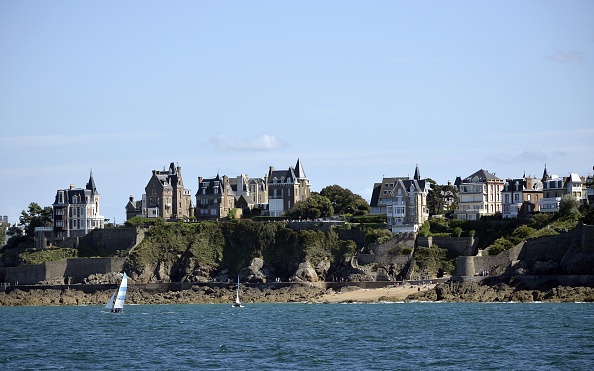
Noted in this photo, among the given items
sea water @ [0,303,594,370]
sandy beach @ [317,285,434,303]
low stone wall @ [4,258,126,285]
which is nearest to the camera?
sea water @ [0,303,594,370]

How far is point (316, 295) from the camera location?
9938cm

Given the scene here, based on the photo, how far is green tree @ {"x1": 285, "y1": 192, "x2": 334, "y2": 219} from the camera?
115250mm

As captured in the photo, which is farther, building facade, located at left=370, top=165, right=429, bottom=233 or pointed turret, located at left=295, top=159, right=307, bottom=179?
pointed turret, located at left=295, top=159, right=307, bottom=179

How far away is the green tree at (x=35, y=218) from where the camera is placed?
12275 centimetres

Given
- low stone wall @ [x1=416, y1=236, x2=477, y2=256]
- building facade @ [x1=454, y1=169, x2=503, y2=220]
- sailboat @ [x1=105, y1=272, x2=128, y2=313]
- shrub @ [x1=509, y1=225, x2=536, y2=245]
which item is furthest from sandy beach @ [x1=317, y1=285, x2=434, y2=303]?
sailboat @ [x1=105, y1=272, x2=128, y2=313]

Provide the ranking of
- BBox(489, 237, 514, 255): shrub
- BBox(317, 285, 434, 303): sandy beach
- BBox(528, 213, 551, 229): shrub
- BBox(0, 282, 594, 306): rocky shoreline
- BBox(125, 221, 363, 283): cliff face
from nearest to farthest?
BBox(0, 282, 594, 306): rocky shoreline, BBox(317, 285, 434, 303): sandy beach, BBox(489, 237, 514, 255): shrub, BBox(528, 213, 551, 229): shrub, BBox(125, 221, 363, 283): cliff face

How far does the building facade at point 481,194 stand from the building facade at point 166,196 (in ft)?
101

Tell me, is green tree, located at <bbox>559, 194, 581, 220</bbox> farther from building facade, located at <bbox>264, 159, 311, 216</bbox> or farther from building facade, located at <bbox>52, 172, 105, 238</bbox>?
building facade, located at <bbox>52, 172, 105, 238</bbox>

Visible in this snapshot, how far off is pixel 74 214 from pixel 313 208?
83.1 ft

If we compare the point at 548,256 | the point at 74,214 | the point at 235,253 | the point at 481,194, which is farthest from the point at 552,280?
the point at 74,214

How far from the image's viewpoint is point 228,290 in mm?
103562

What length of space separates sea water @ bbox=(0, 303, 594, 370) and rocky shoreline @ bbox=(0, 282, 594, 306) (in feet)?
6.53

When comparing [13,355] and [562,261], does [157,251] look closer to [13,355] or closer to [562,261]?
[562,261]

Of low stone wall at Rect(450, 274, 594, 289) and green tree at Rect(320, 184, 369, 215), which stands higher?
green tree at Rect(320, 184, 369, 215)
